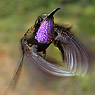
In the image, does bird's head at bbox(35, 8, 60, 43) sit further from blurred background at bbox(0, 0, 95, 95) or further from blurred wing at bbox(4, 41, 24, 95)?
blurred background at bbox(0, 0, 95, 95)

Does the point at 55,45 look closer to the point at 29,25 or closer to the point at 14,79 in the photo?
the point at 14,79

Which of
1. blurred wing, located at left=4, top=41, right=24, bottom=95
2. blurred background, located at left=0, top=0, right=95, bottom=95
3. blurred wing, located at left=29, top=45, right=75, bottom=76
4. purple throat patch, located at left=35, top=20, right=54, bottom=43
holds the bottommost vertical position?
blurred background, located at left=0, top=0, right=95, bottom=95

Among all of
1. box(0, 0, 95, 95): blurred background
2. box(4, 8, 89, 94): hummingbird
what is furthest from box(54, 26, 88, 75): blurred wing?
box(0, 0, 95, 95): blurred background

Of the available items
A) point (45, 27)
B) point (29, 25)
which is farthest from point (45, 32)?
point (29, 25)

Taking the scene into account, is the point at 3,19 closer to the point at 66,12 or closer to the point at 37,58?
the point at 66,12

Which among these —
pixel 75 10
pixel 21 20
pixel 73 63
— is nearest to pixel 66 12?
pixel 75 10

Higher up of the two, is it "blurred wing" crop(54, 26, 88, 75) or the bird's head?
the bird's head

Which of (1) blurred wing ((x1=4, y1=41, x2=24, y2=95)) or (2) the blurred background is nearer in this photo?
(1) blurred wing ((x1=4, y1=41, x2=24, y2=95))
